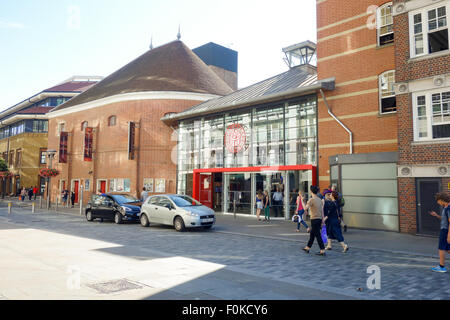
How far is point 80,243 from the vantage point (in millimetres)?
10484

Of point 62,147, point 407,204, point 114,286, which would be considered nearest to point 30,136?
point 62,147

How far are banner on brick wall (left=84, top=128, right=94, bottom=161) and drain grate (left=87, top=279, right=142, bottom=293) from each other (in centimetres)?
2801

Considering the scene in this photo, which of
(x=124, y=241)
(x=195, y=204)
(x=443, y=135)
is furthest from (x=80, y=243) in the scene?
(x=443, y=135)

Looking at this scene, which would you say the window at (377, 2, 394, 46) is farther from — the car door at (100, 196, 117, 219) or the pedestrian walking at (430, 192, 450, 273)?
the car door at (100, 196, 117, 219)

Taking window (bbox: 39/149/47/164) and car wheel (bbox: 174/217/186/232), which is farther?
window (bbox: 39/149/47/164)

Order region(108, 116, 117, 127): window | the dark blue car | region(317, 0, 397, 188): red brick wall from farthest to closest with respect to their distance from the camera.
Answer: region(108, 116, 117, 127): window, the dark blue car, region(317, 0, 397, 188): red brick wall

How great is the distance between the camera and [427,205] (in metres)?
12.6

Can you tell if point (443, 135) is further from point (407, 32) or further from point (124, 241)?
point (124, 241)

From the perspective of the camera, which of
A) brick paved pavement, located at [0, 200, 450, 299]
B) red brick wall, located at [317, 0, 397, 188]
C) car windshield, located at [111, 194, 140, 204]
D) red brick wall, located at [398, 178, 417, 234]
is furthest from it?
car windshield, located at [111, 194, 140, 204]

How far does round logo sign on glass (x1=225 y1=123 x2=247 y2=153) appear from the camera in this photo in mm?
22075

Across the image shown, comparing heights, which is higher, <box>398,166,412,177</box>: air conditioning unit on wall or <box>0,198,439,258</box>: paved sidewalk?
<box>398,166,412,177</box>: air conditioning unit on wall

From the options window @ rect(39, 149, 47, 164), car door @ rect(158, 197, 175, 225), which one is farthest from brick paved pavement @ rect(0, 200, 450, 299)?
window @ rect(39, 149, 47, 164)

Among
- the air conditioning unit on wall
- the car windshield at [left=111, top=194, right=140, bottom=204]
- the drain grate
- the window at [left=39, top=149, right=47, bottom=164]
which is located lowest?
the drain grate

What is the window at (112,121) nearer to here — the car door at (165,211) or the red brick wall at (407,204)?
the car door at (165,211)
